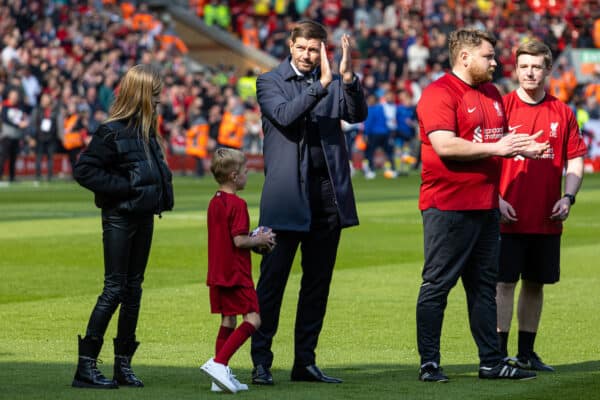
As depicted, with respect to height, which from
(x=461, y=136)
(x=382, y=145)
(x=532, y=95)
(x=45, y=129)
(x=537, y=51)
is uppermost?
(x=537, y=51)

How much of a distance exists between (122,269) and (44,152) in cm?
2663

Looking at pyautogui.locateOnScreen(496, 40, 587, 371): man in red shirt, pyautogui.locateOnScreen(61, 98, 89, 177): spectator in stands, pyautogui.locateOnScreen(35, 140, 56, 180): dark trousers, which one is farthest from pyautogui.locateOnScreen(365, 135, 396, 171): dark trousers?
pyautogui.locateOnScreen(496, 40, 587, 371): man in red shirt

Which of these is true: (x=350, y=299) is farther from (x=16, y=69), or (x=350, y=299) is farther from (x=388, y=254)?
(x=16, y=69)

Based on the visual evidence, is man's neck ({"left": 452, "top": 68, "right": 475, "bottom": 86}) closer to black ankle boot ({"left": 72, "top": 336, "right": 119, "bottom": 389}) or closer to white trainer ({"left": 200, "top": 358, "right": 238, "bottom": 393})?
white trainer ({"left": 200, "top": 358, "right": 238, "bottom": 393})

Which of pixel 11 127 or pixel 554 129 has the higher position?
pixel 554 129

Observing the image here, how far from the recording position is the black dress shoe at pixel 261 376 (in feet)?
28.3

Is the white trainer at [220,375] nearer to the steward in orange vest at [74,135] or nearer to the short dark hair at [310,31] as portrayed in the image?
the short dark hair at [310,31]

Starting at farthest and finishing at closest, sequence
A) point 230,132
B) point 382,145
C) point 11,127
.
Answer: point 382,145
point 230,132
point 11,127

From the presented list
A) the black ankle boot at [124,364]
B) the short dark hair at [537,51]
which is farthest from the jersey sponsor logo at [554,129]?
the black ankle boot at [124,364]

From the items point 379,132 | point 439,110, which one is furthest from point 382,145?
point 439,110

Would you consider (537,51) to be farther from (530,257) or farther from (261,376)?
(261,376)

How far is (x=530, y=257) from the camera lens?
31.8 feet

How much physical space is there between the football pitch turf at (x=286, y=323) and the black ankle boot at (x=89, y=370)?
103mm

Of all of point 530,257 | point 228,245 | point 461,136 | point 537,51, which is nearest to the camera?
point 228,245
